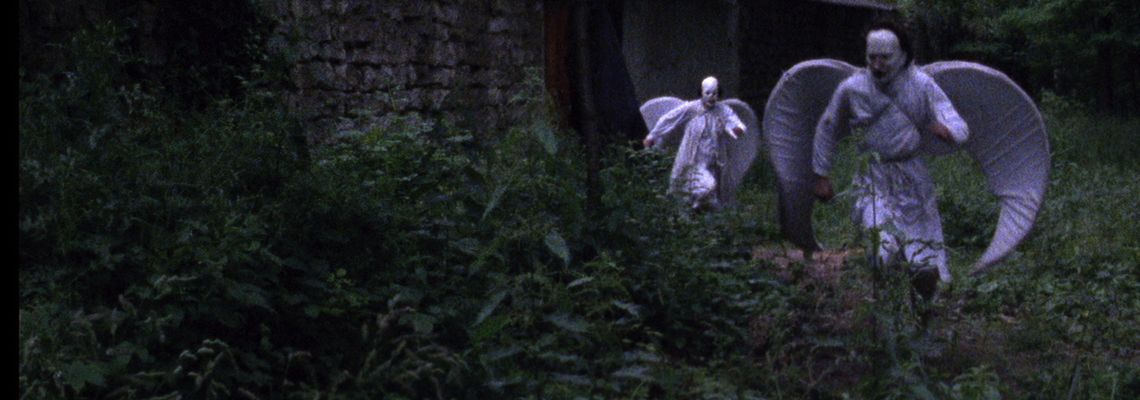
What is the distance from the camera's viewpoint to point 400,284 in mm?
5398

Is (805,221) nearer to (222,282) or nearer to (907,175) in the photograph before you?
(907,175)

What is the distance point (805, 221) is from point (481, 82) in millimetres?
3280

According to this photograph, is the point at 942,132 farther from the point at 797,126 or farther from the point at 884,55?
the point at 797,126

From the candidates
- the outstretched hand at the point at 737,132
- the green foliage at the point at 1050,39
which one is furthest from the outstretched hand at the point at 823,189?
the green foliage at the point at 1050,39

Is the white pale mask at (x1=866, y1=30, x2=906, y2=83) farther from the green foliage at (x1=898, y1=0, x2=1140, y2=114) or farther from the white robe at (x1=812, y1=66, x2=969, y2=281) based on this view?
the green foliage at (x1=898, y1=0, x2=1140, y2=114)

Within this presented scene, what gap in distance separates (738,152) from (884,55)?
4695 millimetres

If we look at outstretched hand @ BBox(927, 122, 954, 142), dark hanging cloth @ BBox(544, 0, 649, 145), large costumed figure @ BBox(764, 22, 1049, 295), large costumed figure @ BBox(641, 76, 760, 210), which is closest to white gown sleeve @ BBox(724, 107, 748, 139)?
large costumed figure @ BBox(641, 76, 760, 210)

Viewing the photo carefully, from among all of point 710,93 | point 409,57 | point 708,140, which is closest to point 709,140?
point 708,140

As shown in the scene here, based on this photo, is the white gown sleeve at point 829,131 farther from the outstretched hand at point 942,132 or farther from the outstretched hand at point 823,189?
the outstretched hand at point 942,132

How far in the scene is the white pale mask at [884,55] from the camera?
733 cm

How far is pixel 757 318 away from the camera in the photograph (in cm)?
649

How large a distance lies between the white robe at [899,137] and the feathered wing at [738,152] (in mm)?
4039

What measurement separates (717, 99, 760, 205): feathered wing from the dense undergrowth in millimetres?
4513

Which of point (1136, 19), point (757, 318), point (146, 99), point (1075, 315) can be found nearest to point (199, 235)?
point (146, 99)
